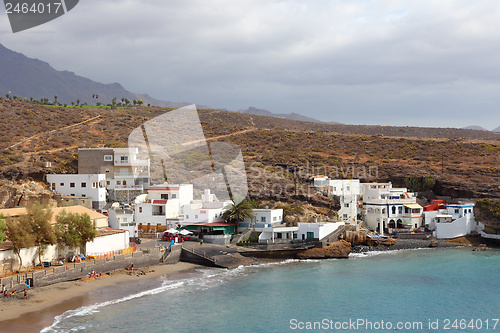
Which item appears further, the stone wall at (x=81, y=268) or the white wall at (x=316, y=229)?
the white wall at (x=316, y=229)

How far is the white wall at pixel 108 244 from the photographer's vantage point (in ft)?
127

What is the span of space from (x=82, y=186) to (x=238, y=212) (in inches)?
694

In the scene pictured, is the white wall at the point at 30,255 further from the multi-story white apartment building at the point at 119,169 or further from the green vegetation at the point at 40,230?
the multi-story white apartment building at the point at 119,169

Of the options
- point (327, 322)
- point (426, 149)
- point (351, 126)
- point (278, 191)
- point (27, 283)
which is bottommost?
point (327, 322)

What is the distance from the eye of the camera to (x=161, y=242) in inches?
1821

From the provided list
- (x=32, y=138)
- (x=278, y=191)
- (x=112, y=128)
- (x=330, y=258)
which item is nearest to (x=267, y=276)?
(x=330, y=258)

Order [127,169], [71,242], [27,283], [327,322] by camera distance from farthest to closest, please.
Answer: [127,169]
[71,242]
[27,283]
[327,322]

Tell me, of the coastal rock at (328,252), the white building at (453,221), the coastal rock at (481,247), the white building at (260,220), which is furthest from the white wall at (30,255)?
the coastal rock at (481,247)

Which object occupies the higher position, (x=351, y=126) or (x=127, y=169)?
(x=351, y=126)

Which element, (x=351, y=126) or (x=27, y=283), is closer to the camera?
(x=27, y=283)

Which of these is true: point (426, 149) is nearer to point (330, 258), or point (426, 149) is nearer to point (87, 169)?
point (330, 258)

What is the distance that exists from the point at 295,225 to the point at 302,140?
4801 centimetres

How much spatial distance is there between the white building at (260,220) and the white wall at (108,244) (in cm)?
1238

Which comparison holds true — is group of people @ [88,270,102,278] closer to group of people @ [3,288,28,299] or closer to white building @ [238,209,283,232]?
group of people @ [3,288,28,299]
